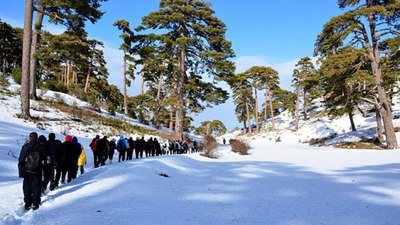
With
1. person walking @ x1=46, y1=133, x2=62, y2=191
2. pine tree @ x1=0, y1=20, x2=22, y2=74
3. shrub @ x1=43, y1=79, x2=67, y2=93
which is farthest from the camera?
pine tree @ x1=0, y1=20, x2=22, y2=74

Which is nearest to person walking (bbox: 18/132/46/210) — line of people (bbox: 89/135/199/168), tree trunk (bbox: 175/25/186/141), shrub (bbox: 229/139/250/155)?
line of people (bbox: 89/135/199/168)

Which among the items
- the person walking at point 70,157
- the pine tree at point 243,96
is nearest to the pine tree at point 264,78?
the pine tree at point 243,96

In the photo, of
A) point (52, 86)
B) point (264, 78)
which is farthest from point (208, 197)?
point (264, 78)

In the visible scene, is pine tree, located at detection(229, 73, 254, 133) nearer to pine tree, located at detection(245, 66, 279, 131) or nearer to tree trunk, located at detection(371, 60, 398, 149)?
pine tree, located at detection(245, 66, 279, 131)

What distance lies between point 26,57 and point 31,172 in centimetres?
1244

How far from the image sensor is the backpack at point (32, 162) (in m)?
5.94

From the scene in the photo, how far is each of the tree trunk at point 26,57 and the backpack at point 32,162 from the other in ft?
38.9

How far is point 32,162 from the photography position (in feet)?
19.6

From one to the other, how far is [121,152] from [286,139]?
27046 mm

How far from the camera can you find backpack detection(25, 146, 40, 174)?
234 inches

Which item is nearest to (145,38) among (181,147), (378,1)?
(181,147)

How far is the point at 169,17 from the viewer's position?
78.3 feet

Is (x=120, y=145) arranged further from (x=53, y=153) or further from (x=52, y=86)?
(x=52, y=86)

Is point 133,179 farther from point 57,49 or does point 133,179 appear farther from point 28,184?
point 57,49
